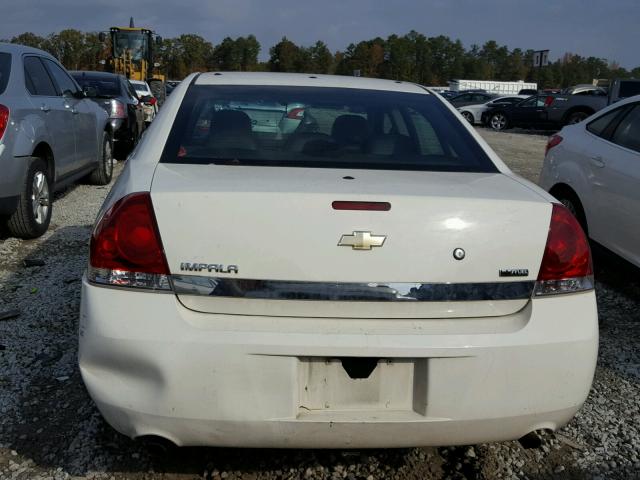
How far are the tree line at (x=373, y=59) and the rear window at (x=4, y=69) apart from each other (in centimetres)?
8074

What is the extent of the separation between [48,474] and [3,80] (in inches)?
159

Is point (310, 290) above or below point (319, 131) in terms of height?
below

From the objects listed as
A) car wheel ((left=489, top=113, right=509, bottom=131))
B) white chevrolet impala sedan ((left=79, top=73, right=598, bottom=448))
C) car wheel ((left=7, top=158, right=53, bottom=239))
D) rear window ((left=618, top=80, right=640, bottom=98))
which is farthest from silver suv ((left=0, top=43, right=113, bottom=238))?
car wheel ((left=489, top=113, right=509, bottom=131))

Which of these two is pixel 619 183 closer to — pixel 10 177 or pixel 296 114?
pixel 296 114

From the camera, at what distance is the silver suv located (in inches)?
209

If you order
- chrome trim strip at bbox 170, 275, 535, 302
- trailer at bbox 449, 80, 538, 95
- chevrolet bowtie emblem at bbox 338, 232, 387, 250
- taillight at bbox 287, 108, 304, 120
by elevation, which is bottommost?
chrome trim strip at bbox 170, 275, 535, 302

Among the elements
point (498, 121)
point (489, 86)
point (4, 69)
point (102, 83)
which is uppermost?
point (489, 86)

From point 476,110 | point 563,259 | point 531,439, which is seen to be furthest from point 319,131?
point 476,110

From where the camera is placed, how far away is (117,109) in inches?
429

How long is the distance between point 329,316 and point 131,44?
2883 cm

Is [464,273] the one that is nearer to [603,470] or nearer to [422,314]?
[422,314]

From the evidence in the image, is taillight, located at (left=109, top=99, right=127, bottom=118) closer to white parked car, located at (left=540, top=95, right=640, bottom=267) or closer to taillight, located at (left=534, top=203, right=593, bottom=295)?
white parked car, located at (left=540, top=95, right=640, bottom=267)

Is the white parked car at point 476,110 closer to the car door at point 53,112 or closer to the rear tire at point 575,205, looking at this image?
the rear tire at point 575,205

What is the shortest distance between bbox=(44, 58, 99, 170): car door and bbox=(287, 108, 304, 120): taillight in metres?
4.36
